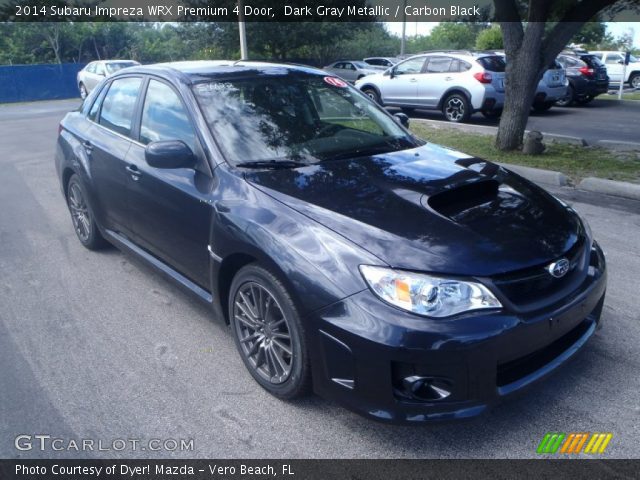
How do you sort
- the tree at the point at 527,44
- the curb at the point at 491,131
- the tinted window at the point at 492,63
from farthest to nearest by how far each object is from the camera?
1. the tinted window at the point at 492,63
2. the curb at the point at 491,131
3. the tree at the point at 527,44

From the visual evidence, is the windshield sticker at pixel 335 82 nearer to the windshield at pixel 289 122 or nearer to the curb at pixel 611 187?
the windshield at pixel 289 122

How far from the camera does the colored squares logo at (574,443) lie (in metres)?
2.60

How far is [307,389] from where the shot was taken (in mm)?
2885

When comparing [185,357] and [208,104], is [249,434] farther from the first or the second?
[208,104]

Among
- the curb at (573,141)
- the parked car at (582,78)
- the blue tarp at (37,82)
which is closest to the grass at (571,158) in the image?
the curb at (573,141)

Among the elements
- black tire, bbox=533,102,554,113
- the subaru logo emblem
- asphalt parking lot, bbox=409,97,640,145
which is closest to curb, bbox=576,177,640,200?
asphalt parking lot, bbox=409,97,640,145

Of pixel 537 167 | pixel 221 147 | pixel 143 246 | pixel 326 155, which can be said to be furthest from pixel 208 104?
pixel 537 167

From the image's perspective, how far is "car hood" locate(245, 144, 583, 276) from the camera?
2.57 m

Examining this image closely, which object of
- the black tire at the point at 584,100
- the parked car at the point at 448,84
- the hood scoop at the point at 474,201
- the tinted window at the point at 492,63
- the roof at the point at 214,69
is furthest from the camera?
the black tire at the point at 584,100

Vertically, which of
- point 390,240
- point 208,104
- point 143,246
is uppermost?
point 208,104

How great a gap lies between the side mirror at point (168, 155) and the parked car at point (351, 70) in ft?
74.0

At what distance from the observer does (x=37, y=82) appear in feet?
97.5

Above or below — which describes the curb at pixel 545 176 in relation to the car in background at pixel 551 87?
below

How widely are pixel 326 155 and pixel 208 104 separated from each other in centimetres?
85
